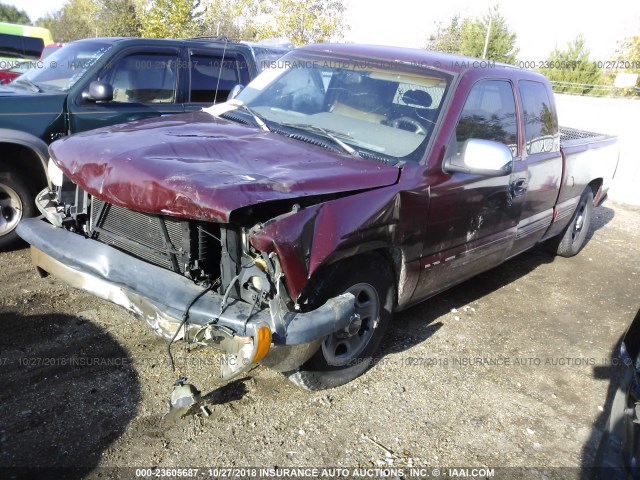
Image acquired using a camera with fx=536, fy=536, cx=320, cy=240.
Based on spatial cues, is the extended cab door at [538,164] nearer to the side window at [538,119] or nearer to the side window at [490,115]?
the side window at [538,119]

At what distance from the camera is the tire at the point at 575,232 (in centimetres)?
620

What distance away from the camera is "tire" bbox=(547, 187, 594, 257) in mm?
6199

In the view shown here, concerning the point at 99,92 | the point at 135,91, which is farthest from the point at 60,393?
the point at 135,91

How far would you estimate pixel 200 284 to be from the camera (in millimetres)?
2783

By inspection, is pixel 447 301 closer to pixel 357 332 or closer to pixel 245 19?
pixel 357 332

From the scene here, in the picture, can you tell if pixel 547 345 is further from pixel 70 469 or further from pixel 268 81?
pixel 70 469

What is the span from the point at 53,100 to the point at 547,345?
16.1 feet

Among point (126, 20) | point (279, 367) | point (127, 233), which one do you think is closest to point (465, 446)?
point (279, 367)

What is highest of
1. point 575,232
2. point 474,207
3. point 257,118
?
point 257,118

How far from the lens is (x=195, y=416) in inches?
115

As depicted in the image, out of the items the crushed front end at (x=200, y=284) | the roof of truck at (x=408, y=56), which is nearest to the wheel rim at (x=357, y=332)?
the crushed front end at (x=200, y=284)

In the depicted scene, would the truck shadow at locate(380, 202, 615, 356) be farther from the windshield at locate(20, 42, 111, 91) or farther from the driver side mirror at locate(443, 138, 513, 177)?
the windshield at locate(20, 42, 111, 91)

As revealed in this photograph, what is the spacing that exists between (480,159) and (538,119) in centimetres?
167

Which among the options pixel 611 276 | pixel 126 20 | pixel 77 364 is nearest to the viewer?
pixel 77 364
